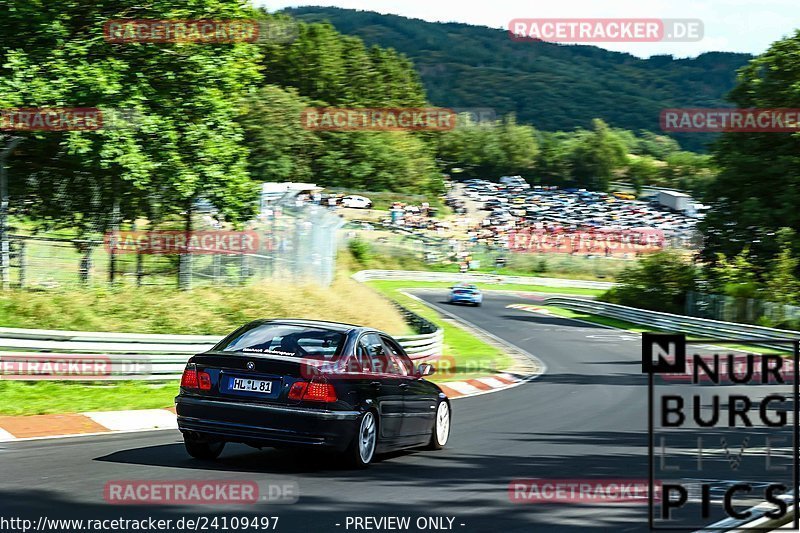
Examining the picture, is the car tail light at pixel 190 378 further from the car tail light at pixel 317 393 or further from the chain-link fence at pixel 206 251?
the chain-link fence at pixel 206 251

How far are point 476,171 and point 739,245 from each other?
9805 centimetres

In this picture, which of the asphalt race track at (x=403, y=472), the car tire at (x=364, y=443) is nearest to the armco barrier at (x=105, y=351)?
the asphalt race track at (x=403, y=472)

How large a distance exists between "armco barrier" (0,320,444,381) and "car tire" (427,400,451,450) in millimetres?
6345

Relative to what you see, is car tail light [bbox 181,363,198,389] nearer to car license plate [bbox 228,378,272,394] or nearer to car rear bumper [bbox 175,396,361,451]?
car rear bumper [bbox 175,396,361,451]

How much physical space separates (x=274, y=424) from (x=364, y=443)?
3.17 feet

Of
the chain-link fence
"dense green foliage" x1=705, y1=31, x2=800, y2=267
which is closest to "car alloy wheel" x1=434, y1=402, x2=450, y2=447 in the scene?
the chain-link fence

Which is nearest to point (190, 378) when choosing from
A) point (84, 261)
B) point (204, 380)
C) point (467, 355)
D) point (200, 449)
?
point (204, 380)

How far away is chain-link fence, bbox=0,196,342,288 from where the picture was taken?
2230 centimetres

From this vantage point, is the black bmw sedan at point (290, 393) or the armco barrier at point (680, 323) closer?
the black bmw sedan at point (290, 393)

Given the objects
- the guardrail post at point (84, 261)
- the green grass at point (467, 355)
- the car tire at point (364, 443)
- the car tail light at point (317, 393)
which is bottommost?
the green grass at point (467, 355)

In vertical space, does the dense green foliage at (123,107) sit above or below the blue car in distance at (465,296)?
above

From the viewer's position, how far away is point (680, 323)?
41.4m

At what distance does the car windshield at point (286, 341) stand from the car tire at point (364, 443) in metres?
0.67

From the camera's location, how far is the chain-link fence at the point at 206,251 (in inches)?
878
